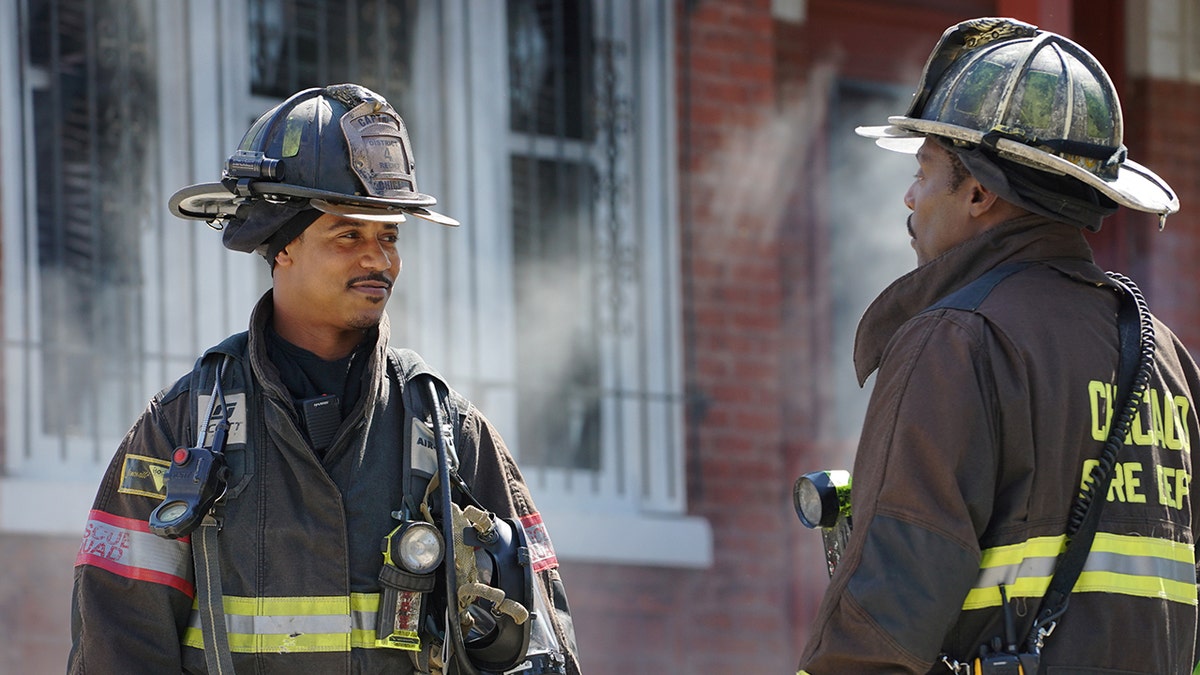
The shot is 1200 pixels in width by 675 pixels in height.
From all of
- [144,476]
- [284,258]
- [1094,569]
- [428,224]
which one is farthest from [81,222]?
[1094,569]

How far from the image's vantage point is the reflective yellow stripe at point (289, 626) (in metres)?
3.60

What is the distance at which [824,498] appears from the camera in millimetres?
3488

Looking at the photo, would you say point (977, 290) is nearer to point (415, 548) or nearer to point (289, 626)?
point (415, 548)

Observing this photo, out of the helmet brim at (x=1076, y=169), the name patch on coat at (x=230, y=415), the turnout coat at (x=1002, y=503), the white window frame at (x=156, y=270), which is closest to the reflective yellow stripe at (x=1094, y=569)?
the turnout coat at (x=1002, y=503)

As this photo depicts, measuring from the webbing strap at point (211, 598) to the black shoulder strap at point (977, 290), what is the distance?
4.66 feet

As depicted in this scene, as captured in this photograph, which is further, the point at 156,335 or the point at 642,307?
the point at 642,307

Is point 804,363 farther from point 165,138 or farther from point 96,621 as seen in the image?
point 96,621

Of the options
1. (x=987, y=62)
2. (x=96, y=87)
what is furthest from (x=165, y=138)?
(x=987, y=62)

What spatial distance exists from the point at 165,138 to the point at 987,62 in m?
3.79

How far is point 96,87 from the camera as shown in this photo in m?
6.42

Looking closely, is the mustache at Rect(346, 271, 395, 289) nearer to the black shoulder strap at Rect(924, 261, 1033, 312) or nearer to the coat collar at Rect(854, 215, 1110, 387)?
the coat collar at Rect(854, 215, 1110, 387)

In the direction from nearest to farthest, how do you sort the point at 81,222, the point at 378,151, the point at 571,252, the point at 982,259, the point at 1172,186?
the point at 982,259, the point at 378,151, the point at 81,222, the point at 571,252, the point at 1172,186

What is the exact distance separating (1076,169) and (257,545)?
1.69 m

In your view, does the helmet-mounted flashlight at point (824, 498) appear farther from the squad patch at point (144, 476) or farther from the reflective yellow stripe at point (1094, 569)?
the squad patch at point (144, 476)
